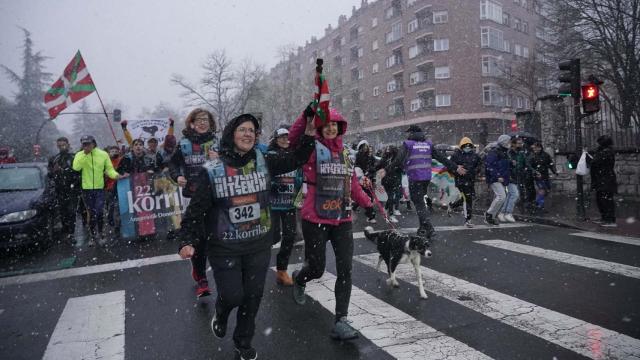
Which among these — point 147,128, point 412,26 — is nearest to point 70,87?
point 147,128

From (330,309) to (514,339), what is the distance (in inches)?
68.2

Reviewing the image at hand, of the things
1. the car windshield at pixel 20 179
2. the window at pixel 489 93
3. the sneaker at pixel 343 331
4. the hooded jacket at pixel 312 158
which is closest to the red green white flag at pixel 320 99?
the hooded jacket at pixel 312 158

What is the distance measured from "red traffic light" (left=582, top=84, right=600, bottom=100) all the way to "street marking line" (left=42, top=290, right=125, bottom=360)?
10.6 metres

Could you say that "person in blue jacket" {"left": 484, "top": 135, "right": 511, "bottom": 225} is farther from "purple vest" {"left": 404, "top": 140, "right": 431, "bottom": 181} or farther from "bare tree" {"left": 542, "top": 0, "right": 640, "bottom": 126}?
"bare tree" {"left": 542, "top": 0, "right": 640, "bottom": 126}

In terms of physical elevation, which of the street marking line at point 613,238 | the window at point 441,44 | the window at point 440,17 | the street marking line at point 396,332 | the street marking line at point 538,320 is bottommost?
the street marking line at point 613,238

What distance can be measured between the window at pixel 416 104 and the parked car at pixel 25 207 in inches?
1498

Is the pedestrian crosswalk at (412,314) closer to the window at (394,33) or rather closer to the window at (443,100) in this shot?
the window at (443,100)

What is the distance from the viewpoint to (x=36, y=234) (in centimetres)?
767

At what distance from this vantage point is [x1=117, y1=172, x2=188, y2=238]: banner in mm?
8366

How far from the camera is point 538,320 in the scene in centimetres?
382

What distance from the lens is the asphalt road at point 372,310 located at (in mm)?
3332

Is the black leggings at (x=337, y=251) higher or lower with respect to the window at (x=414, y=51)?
lower

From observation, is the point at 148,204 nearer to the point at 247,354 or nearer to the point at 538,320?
the point at 247,354

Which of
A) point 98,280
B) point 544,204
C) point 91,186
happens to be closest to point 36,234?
point 91,186
